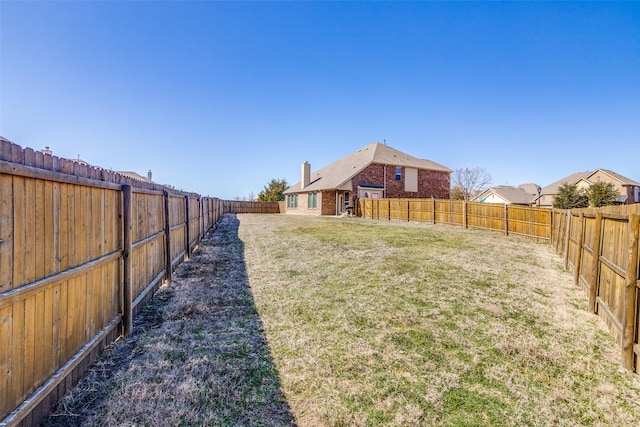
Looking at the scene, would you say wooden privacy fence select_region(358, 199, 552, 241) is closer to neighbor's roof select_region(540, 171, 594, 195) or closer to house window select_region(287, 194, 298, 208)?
house window select_region(287, 194, 298, 208)

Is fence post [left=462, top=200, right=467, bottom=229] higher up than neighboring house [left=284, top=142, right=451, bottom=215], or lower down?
lower down

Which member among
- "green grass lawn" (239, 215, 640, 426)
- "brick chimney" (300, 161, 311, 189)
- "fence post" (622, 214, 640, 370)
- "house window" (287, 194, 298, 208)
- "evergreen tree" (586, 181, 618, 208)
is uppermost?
"brick chimney" (300, 161, 311, 189)

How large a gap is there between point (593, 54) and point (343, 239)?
17.1 m

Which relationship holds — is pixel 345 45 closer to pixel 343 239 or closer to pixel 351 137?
pixel 343 239

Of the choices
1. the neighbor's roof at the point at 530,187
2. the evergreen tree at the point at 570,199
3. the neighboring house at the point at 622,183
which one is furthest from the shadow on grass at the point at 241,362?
the neighbor's roof at the point at 530,187

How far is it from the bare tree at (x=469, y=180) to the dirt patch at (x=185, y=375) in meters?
38.6

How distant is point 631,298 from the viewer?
9.89 ft

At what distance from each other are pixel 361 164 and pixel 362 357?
23571 millimetres

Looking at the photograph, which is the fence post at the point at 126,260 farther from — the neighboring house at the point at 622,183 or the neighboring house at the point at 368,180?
the neighboring house at the point at 622,183

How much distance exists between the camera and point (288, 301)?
15.4 feet

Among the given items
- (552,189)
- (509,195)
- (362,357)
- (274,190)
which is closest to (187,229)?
(362,357)

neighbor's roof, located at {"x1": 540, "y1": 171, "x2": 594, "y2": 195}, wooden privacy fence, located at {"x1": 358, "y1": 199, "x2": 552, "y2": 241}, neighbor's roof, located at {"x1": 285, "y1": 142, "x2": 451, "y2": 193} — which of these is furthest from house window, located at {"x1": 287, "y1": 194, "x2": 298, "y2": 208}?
neighbor's roof, located at {"x1": 540, "y1": 171, "x2": 594, "y2": 195}

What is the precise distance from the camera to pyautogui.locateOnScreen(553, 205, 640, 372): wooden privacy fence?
2.99 meters

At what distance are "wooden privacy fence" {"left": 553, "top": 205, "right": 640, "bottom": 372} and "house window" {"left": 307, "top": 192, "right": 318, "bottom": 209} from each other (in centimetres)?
Answer: 2184
